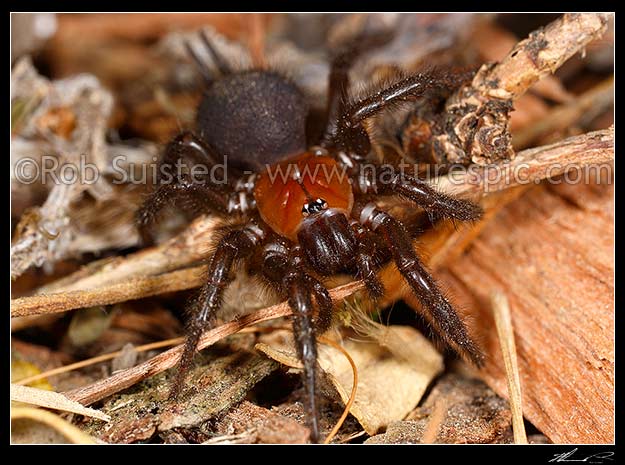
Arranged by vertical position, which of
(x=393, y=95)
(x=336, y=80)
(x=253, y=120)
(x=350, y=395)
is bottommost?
(x=350, y=395)

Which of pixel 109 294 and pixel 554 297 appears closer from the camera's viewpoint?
pixel 109 294

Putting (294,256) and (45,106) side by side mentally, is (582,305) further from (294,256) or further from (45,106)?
(45,106)

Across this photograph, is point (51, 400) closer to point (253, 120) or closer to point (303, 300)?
point (303, 300)

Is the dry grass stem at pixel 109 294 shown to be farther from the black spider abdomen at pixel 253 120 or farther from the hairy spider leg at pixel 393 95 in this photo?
the hairy spider leg at pixel 393 95

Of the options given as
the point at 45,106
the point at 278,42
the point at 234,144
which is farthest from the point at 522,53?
the point at 45,106

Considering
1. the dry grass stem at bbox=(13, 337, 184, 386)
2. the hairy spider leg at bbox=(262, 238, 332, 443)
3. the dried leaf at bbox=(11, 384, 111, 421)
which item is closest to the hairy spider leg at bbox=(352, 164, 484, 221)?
the hairy spider leg at bbox=(262, 238, 332, 443)

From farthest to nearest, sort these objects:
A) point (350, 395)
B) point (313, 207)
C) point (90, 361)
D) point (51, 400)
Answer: point (313, 207) < point (90, 361) < point (350, 395) < point (51, 400)

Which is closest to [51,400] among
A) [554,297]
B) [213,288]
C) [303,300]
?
[213,288]
